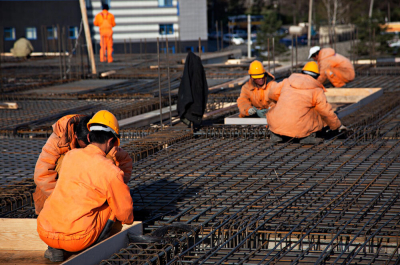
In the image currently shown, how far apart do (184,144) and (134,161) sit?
3.34ft

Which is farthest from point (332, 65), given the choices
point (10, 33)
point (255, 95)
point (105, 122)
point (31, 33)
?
point (10, 33)

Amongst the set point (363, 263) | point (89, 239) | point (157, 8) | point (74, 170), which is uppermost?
point (157, 8)

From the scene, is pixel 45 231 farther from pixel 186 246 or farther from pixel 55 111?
pixel 55 111

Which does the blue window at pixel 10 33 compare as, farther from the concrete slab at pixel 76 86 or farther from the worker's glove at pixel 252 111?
the worker's glove at pixel 252 111

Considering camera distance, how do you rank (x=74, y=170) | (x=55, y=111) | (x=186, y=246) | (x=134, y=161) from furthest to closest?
(x=55, y=111) → (x=134, y=161) → (x=186, y=246) → (x=74, y=170)

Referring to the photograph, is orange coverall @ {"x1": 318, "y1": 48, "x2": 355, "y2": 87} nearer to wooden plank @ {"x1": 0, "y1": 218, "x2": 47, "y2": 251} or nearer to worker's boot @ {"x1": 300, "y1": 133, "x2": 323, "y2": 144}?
worker's boot @ {"x1": 300, "y1": 133, "x2": 323, "y2": 144}

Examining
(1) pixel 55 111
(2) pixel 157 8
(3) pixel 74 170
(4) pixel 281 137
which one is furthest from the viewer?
(2) pixel 157 8

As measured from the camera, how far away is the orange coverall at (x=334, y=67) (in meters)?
10.0

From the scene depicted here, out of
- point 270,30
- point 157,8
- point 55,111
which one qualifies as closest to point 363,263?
point 55,111

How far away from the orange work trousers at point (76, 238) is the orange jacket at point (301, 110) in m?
3.41

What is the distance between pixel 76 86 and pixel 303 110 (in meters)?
8.11

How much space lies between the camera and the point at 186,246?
388 cm

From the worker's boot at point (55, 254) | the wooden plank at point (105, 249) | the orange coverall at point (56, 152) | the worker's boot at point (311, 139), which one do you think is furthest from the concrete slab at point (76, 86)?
the worker's boot at point (55, 254)

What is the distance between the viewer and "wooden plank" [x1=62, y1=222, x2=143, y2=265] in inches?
133
